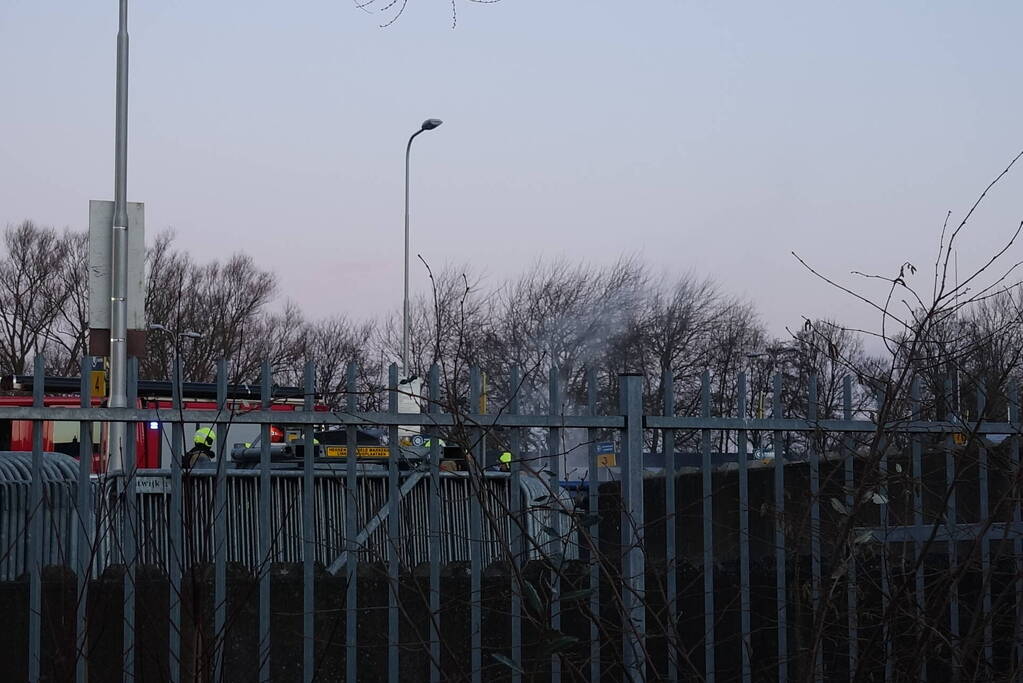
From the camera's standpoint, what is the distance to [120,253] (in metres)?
10.3

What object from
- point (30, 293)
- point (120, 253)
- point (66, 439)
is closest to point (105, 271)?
point (120, 253)

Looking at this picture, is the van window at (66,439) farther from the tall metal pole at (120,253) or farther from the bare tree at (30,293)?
the bare tree at (30,293)

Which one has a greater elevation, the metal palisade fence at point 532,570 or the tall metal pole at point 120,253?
the tall metal pole at point 120,253

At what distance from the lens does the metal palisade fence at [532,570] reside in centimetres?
401

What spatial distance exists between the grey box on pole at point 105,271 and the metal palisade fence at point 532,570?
3.68 meters

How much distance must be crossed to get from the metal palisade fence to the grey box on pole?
3.68m

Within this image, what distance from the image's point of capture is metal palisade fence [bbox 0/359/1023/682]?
158 inches

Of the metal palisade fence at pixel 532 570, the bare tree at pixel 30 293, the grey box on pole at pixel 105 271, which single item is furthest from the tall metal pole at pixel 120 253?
the bare tree at pixel 30 293

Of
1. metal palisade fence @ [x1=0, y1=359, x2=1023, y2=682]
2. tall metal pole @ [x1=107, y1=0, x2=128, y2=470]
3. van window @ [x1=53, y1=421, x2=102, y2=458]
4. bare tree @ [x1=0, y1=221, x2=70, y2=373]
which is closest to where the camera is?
metal palisade fence @ [x1=0, y1=359, x2=1023, y2=682]

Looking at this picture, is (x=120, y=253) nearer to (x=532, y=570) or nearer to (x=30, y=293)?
(x=532, y=570)

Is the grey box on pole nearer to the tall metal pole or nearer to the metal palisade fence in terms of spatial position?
the tall metal pole

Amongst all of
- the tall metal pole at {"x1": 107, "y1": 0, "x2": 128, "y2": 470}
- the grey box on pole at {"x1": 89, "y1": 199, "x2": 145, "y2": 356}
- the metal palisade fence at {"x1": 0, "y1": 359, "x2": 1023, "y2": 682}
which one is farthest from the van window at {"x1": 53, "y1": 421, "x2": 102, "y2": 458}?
the metal palisade fence at {"x1": 0, "y1": 359, "x2": 1023, "y2": 682}

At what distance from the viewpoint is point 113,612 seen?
187 inches

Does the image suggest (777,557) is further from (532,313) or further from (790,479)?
(532,313)
